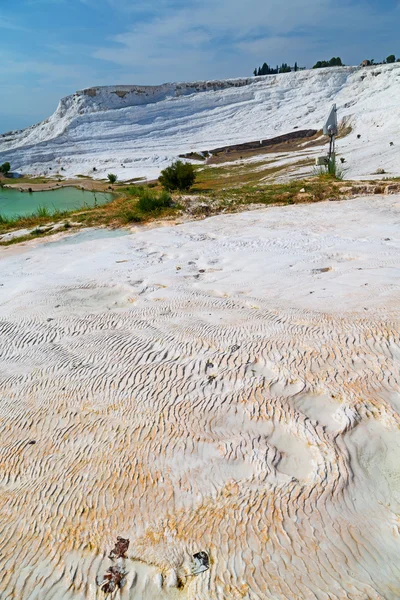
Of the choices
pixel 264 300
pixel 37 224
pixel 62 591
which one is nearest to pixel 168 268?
pixel 264 300

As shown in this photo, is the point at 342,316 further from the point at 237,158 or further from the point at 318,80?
the point at 318,80

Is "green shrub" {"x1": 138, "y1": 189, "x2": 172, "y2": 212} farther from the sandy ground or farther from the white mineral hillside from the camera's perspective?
the white mineral hillside

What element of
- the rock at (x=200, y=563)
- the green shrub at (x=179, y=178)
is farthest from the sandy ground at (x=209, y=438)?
the green shrub at (x=179, y=178)

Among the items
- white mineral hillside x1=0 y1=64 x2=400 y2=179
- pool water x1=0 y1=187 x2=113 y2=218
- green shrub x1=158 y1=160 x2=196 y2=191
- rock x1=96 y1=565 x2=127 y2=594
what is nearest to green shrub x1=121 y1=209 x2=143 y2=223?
green shrub x1=158 y1=160 x2=196 y2=191

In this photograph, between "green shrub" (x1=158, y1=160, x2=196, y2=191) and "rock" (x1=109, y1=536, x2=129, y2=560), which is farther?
"green shrub" (x1=158, y1=160, x2=196, y2=191)

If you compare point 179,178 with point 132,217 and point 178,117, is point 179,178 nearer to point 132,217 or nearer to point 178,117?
point 132,217

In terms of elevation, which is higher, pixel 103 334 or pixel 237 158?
pixel 237 158
